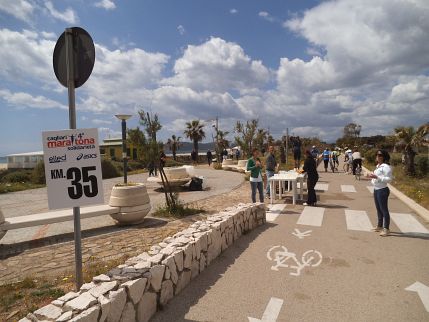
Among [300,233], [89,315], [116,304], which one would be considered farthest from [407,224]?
[89,315]

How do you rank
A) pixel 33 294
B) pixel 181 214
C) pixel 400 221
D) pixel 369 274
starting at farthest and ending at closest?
pixel 181 214
pixel 400 221
pixel 369 274
pixel 33 294

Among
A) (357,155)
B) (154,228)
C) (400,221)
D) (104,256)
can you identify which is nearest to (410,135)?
(357,155)

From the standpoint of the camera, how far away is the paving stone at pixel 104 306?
2636mm


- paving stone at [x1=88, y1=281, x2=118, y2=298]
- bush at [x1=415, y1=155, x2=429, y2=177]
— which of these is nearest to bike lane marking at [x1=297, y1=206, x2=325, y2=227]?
paving stone at [x1=88, y1=281, x2=118, y2=298]

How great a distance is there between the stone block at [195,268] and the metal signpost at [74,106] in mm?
1623

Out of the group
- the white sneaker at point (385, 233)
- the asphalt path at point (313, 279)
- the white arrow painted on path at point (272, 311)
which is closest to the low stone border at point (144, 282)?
the asphalt path at point (313, 279)

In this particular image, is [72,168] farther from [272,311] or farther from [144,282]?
[272,311]

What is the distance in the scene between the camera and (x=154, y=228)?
706cm

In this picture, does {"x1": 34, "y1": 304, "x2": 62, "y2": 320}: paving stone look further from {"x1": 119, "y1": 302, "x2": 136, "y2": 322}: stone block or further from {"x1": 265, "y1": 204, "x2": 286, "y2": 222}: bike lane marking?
{"x1": 265, "y1": 204, "x2": 286, "y2": 222}: bike lane marking

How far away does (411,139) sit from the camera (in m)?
19.7

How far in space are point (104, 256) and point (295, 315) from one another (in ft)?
11.2

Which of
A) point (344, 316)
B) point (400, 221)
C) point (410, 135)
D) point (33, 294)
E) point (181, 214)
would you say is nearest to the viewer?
point (344, 316)

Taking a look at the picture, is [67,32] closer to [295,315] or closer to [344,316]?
[295,315]

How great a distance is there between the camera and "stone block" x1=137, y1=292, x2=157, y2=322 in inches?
125
